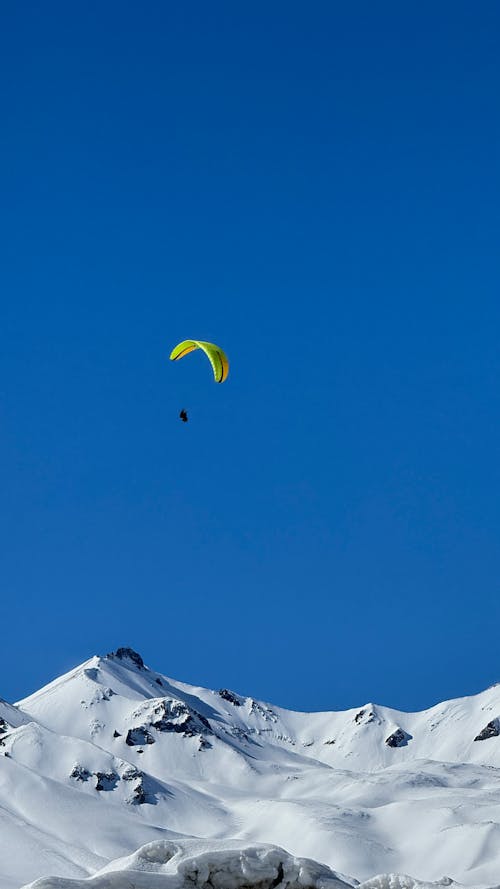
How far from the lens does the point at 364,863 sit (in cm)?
18338

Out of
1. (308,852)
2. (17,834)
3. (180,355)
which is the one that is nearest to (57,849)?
(17,834)

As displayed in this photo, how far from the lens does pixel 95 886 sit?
15.2 metres

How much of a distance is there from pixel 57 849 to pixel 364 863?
5152 centimetres

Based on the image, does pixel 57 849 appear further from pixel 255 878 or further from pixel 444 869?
pixel 255 878

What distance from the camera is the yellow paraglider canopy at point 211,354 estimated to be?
63509mm

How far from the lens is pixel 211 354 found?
64.6 metres

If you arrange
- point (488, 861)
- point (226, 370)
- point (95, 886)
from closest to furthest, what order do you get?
point (95, 886), point (226, 370), point (488, 861)

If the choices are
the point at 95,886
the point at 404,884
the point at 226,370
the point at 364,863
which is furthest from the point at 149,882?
the point at 364,863

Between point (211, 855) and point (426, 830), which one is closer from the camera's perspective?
point (211, 855)

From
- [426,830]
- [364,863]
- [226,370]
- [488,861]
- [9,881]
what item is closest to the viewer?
[226,370]

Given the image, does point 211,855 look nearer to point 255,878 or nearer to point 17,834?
point 255,878

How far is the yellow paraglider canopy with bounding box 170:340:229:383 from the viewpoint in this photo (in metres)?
63.5

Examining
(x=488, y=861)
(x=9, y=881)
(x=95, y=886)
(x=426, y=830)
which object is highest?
(x=426, y=830)

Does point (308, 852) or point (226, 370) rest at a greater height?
point (308, 852)
